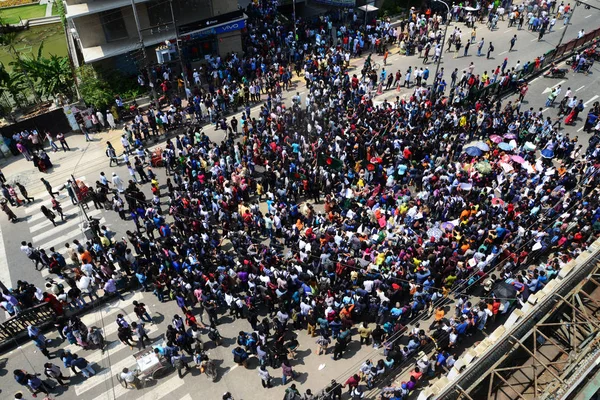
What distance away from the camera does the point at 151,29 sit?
1225 inches

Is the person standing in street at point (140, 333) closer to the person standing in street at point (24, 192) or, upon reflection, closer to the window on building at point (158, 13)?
the person standing in street at point (24, 192)

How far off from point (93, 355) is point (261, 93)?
21.0 meters

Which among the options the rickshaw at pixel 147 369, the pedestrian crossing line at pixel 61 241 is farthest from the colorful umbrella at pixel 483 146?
the pedestrian crossing line at pixel 61 241

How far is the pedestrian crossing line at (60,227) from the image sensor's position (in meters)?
20.4

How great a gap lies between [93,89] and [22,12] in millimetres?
31824

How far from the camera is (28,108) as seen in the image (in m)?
28.5

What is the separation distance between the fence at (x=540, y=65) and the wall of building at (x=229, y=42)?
1813 cm

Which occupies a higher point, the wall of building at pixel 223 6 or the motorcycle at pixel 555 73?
the wall of building at pixel 223 6

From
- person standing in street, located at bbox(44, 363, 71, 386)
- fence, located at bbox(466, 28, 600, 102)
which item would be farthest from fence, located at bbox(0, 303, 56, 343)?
fence, located at bbox(466, 28, 600, 102)

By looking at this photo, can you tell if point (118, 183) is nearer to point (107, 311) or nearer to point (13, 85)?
point (107, 311)

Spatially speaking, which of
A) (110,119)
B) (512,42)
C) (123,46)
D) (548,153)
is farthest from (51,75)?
(512,42)

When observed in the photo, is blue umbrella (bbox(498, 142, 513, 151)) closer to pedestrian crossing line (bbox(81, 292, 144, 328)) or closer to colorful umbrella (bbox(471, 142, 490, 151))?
colorful umbrella (bbox(471, 142, 490, 151))

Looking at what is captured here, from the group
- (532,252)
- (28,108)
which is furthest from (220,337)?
(28,108)

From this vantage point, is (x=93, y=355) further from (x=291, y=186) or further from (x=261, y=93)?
(x=261, y=93)
